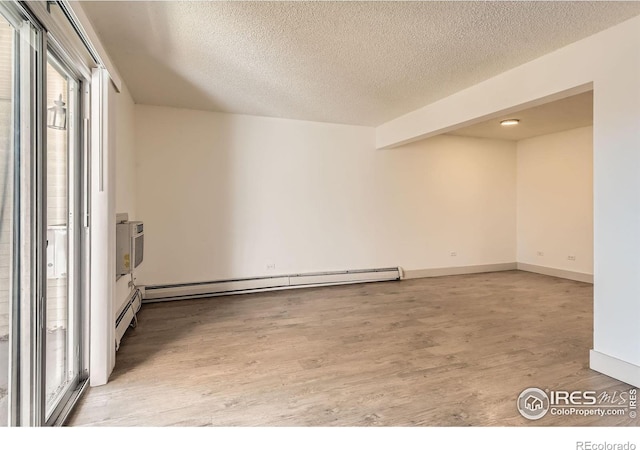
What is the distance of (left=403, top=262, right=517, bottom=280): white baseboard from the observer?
556cm

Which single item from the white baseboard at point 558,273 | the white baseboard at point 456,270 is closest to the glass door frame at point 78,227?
the white baseboard at point 456,270

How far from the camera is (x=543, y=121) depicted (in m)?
4.86

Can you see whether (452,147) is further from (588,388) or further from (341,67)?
(588,388)

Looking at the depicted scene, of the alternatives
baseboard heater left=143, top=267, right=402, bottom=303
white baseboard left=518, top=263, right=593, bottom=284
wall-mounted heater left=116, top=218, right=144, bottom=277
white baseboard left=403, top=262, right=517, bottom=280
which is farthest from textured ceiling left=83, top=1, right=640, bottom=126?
white baseboard left=518, top=263, right=593, bottom=284

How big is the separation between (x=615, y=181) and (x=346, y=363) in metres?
2.31

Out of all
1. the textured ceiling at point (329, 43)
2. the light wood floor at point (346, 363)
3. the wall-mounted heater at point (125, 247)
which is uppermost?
the textured ceiling at point (329, 43)

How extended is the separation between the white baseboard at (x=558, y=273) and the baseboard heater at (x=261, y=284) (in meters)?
2.76

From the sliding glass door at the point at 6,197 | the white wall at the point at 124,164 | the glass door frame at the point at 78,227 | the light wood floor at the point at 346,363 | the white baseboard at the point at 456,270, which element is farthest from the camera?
the white baseboard at the point at 456,270

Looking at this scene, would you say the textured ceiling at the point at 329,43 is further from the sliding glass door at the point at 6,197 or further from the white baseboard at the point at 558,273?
the white baseboard at the point at 558,273

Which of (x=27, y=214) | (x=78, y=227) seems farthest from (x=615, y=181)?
(x=78, y=227)

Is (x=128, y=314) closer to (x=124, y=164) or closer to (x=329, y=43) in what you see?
(x=124, y=164)

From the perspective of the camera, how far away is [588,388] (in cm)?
209

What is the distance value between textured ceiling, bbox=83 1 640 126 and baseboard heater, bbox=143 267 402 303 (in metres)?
2.41

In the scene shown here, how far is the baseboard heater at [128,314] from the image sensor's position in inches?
111
